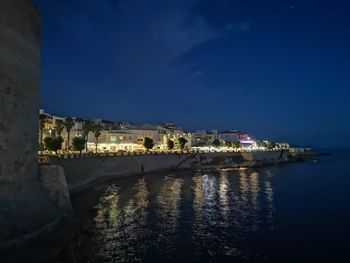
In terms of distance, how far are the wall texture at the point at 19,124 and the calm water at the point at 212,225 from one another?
128 inches

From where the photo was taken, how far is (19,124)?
19438mm

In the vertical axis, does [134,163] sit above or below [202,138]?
below

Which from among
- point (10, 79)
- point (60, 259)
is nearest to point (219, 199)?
point (60, 259)

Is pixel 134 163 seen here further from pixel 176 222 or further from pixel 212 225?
pixel 212 225

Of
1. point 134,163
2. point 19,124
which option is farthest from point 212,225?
point 134,163

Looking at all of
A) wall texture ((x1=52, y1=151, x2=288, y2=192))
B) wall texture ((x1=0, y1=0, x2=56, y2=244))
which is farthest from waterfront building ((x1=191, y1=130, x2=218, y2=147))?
wall texture ((x1=0, y1=0, x2=56, y2=244))

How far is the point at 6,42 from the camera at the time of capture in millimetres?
18391

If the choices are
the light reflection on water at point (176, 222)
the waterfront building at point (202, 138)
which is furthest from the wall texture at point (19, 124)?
the waterfront building at point (202, 138)

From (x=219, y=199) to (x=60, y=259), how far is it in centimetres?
2167

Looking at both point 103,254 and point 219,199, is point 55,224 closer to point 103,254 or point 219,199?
point 103,254

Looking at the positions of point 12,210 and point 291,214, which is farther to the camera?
point 291,214

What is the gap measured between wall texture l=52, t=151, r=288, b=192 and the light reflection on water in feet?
11.7

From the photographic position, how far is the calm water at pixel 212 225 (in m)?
19.0

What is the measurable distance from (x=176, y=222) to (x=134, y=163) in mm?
34734
